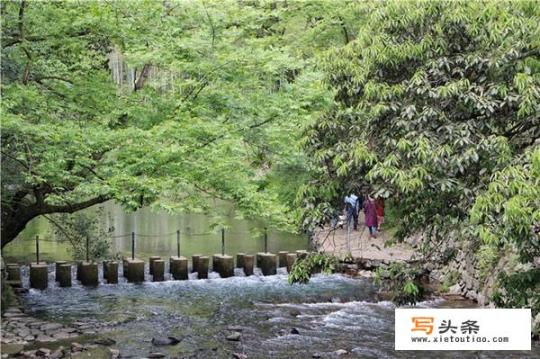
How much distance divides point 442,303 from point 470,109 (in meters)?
8.54

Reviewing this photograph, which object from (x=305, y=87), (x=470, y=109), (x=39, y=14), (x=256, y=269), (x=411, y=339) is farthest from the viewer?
(x=256, y=269)

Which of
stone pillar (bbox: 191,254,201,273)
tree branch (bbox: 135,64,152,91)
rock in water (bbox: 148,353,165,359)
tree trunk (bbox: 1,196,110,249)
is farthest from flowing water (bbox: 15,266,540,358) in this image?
tree branch (bbox: 135,64,152,91)

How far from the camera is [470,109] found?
602cm

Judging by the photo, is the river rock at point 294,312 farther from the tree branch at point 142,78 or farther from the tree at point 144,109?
the tree branch at point 142,78

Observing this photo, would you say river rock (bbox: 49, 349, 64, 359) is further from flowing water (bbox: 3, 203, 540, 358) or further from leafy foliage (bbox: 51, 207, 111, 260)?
leafy foliage (bbox: 51, 207, 111, 260)

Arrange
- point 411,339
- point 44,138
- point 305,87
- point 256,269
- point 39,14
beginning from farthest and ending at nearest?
point 256,269 → point 305,87 → point 39,14 → point 44,138 → point 411,339

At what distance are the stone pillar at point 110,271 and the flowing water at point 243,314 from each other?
209mm

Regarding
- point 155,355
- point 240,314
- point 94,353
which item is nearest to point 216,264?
point 240,314

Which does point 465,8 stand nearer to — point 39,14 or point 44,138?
point 44,138

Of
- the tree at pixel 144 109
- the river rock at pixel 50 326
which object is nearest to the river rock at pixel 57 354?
the river rock at pixel 50 326

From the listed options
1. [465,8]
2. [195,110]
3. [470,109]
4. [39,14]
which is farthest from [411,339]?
[39,14]

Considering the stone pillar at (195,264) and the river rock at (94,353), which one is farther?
the stone pillar at (195,264)

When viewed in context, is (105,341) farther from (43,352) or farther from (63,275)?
(63,275)

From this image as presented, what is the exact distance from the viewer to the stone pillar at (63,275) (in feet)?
48.9
